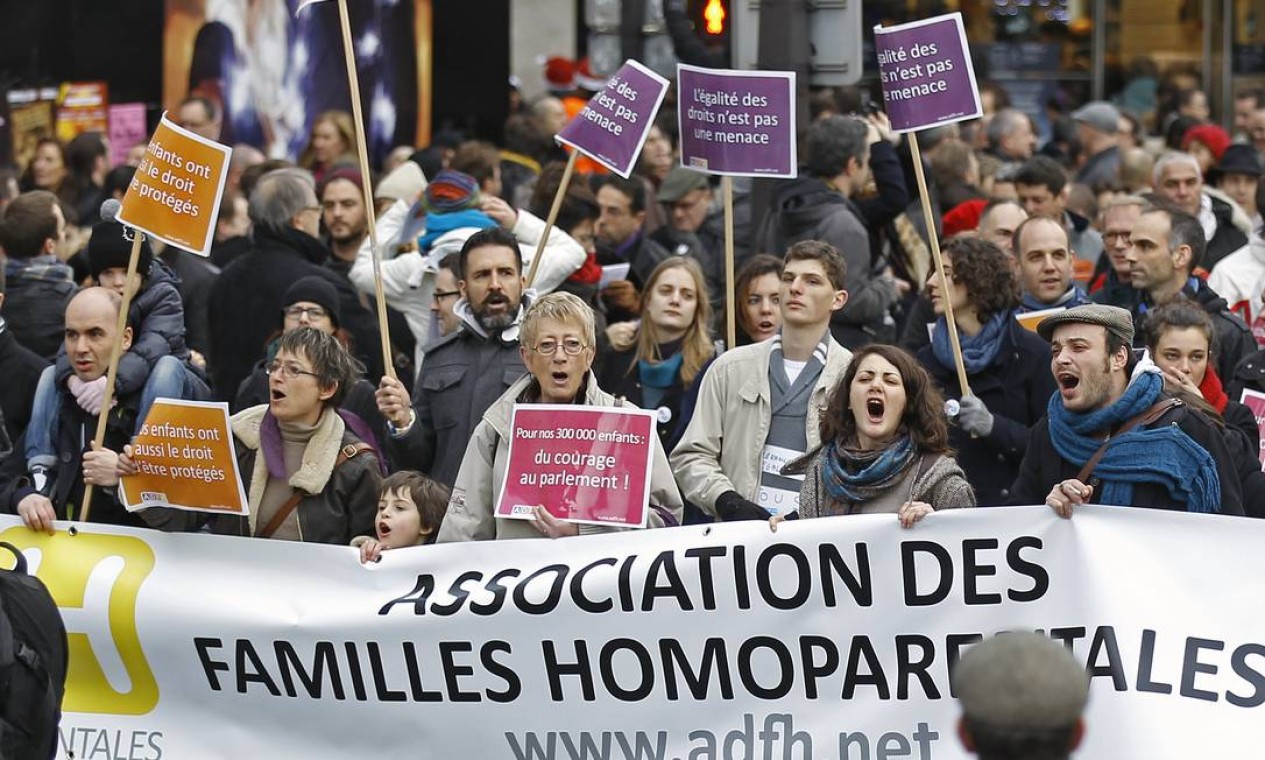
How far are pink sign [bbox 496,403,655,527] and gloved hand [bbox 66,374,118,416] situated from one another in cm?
155

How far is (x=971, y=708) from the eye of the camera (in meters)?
3.55

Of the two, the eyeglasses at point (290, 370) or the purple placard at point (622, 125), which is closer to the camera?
the eyeglasses at point (290, 370)

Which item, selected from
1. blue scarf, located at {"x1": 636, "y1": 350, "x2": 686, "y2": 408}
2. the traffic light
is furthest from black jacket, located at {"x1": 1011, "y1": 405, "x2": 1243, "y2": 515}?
the traffic light

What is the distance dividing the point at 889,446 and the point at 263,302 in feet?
11.5

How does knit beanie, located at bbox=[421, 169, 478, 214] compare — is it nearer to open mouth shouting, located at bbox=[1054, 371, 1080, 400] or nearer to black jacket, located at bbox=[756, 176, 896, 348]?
black jacket, located at bbox=[756, 176, 896, 348]

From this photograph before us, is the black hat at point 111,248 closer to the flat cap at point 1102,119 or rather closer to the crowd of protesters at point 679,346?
the crowd of protesters at point 679,346

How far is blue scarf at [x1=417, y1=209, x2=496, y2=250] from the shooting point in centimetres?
927

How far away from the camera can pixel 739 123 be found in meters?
8.15

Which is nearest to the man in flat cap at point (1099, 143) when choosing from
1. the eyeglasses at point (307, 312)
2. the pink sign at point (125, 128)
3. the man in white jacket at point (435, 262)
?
the man in white jacket at point (435, 262)

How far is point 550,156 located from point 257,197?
481 cm

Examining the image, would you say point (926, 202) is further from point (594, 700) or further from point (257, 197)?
point (257, 197)

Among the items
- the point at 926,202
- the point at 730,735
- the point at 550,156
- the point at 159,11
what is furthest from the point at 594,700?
the point at 159,11

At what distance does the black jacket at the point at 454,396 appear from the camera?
7602 mm

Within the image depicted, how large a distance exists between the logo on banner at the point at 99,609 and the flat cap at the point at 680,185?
4802 mm
